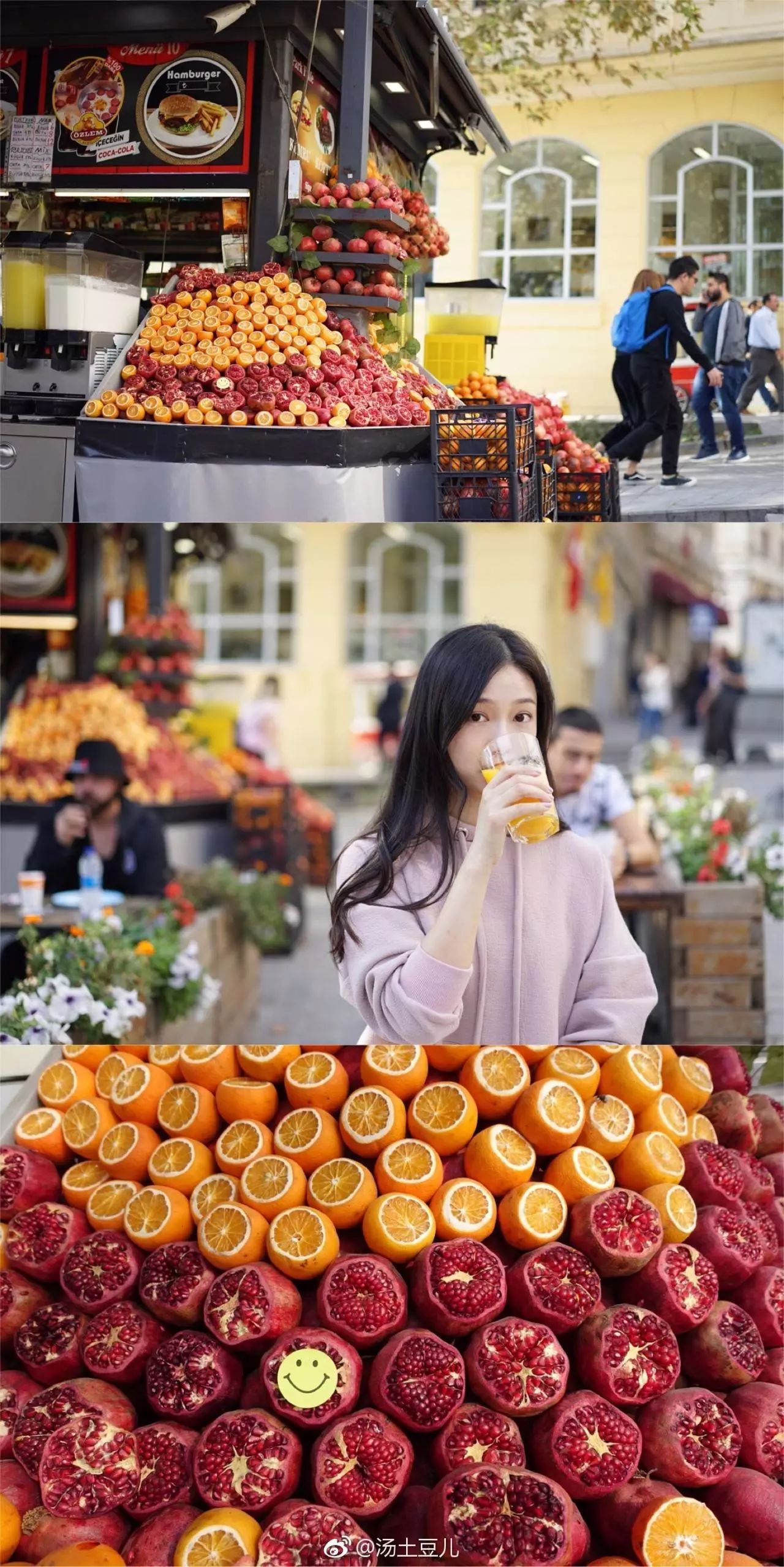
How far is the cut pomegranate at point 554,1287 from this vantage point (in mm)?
1855

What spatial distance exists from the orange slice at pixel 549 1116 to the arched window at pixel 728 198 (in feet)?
5.99

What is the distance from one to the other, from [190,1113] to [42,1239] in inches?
11.2

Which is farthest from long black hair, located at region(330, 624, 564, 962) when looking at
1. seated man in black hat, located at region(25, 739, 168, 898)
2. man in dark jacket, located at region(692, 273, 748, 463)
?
seated man in black hat, located at region(25, 739, 168, 898)

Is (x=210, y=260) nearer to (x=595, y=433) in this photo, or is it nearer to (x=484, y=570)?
(x=595, y=433)

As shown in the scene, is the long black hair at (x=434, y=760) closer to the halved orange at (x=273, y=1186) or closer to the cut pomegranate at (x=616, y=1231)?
the halved orange at (x=273, y=1186)

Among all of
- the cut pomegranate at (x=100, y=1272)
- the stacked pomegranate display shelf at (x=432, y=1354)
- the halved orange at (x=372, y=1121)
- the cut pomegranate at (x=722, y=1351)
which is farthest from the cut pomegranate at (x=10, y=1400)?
the cut pomegranate at (x=722, y=1351)

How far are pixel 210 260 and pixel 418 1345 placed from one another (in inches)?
88.6

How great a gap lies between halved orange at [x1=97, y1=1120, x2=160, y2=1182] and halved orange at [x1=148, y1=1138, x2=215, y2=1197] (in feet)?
0.04

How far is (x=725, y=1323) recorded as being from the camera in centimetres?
191

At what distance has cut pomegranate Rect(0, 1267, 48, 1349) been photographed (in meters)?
1.97

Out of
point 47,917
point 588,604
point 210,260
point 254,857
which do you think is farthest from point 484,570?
point 210,260

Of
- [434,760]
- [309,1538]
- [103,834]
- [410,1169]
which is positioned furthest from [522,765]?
[103,834]

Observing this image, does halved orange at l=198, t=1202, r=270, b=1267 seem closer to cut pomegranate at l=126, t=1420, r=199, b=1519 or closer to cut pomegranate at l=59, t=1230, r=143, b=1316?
cut pomegranate at l=59, t=1230, r=143, b=1316

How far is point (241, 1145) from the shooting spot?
6.71 feet
